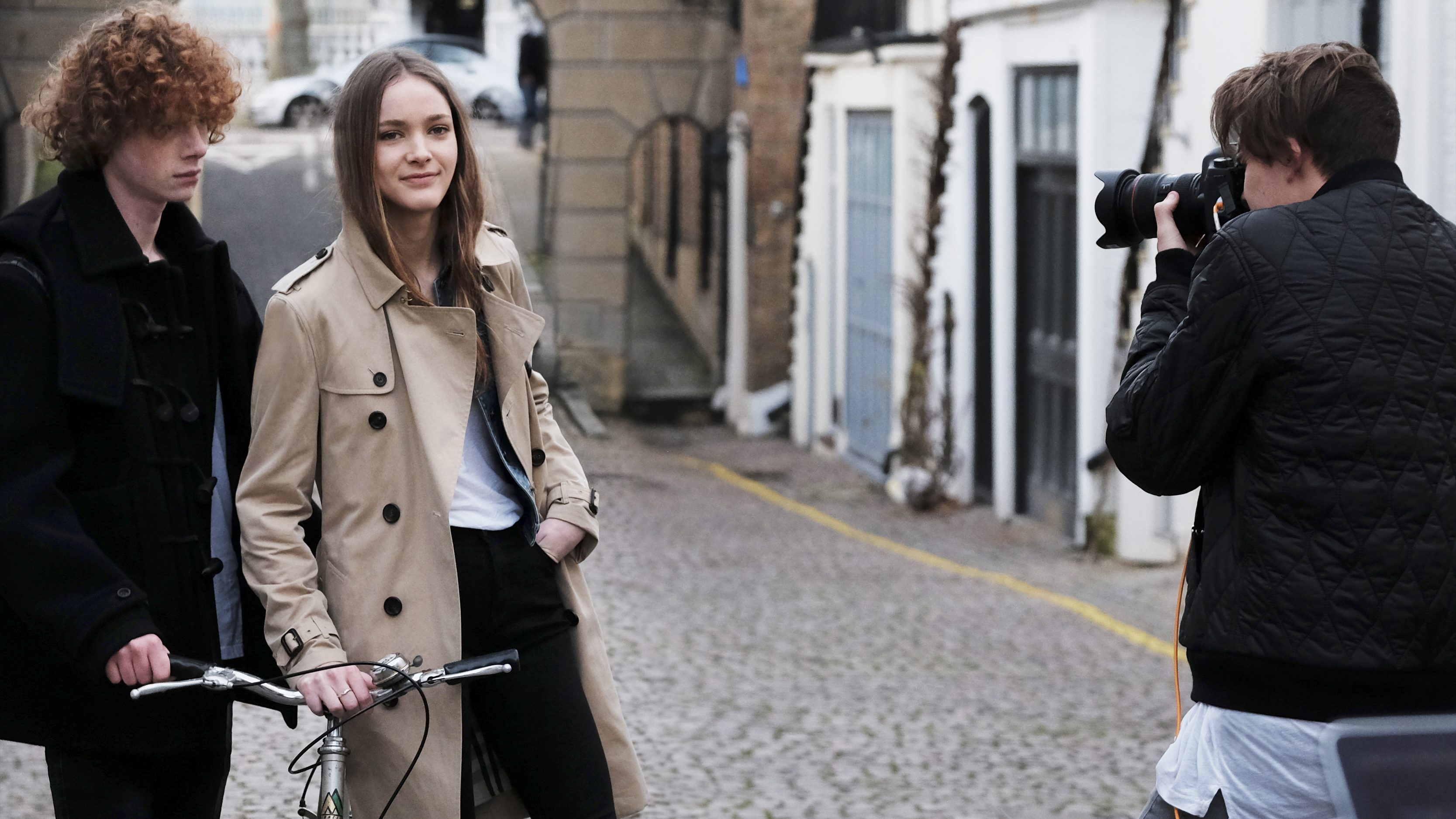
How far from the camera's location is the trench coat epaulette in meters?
2.60

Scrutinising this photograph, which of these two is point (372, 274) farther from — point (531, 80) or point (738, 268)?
point (531, 80)

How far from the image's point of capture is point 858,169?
16.1 m

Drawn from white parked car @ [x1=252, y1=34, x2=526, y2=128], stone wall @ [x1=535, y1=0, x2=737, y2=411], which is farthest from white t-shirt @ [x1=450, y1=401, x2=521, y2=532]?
white parked car @ [x1=252, y1=34, x2=526, y2=128]

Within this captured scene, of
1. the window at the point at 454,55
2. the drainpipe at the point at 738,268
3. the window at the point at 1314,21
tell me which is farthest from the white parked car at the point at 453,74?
the window at the point at 1314,21

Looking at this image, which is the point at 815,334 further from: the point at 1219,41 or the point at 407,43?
the point at 407,43

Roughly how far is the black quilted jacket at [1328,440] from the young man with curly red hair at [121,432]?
4.53 ft

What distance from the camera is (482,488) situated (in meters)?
2.67

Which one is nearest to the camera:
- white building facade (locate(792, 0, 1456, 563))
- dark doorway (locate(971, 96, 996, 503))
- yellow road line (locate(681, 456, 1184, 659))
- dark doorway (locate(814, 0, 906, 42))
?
yellow road line (locate(681, 456, 1184, 659))

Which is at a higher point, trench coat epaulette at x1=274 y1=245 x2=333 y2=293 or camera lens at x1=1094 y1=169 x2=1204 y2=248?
camera lens at x1=1094 y1=169 x2=1204 y2=248

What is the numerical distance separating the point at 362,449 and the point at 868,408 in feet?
44.6

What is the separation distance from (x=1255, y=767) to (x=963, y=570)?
7561mm

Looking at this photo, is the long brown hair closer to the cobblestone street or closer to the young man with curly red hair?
the young man with curly red hair

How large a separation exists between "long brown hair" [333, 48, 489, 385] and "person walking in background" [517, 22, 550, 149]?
77.6 ft

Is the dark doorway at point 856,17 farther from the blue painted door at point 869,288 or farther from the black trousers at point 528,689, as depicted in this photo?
the black trousers at point 528,689
